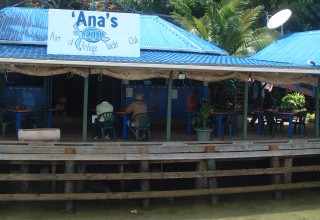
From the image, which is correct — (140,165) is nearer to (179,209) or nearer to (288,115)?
(179,209)

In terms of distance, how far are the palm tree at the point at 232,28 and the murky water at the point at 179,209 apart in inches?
373

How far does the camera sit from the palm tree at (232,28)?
1841 cm

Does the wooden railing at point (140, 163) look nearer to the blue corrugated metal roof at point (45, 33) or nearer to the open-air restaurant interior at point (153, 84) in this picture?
the open-air restaurant interior at point (153, 84)

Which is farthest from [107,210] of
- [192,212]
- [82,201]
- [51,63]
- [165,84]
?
[165,84]

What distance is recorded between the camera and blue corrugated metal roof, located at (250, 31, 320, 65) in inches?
532

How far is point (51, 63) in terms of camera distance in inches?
354

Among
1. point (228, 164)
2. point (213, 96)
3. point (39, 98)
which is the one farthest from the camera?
point (213, 96)

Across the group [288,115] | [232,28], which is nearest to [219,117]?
[288,115]

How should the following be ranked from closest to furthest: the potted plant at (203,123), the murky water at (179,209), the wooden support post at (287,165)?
the murky water at (179,209), the potted plant at (203,123), the wooden support post at (287,165)

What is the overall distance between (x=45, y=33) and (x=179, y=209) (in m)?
7.05

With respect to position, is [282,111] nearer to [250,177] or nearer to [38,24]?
[250,177]

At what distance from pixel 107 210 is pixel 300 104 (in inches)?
453

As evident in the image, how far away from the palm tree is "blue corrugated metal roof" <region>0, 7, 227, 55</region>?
3.91 meters

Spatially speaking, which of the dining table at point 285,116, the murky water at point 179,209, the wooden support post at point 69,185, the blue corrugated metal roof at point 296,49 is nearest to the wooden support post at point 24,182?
the murky water at point 179,209
